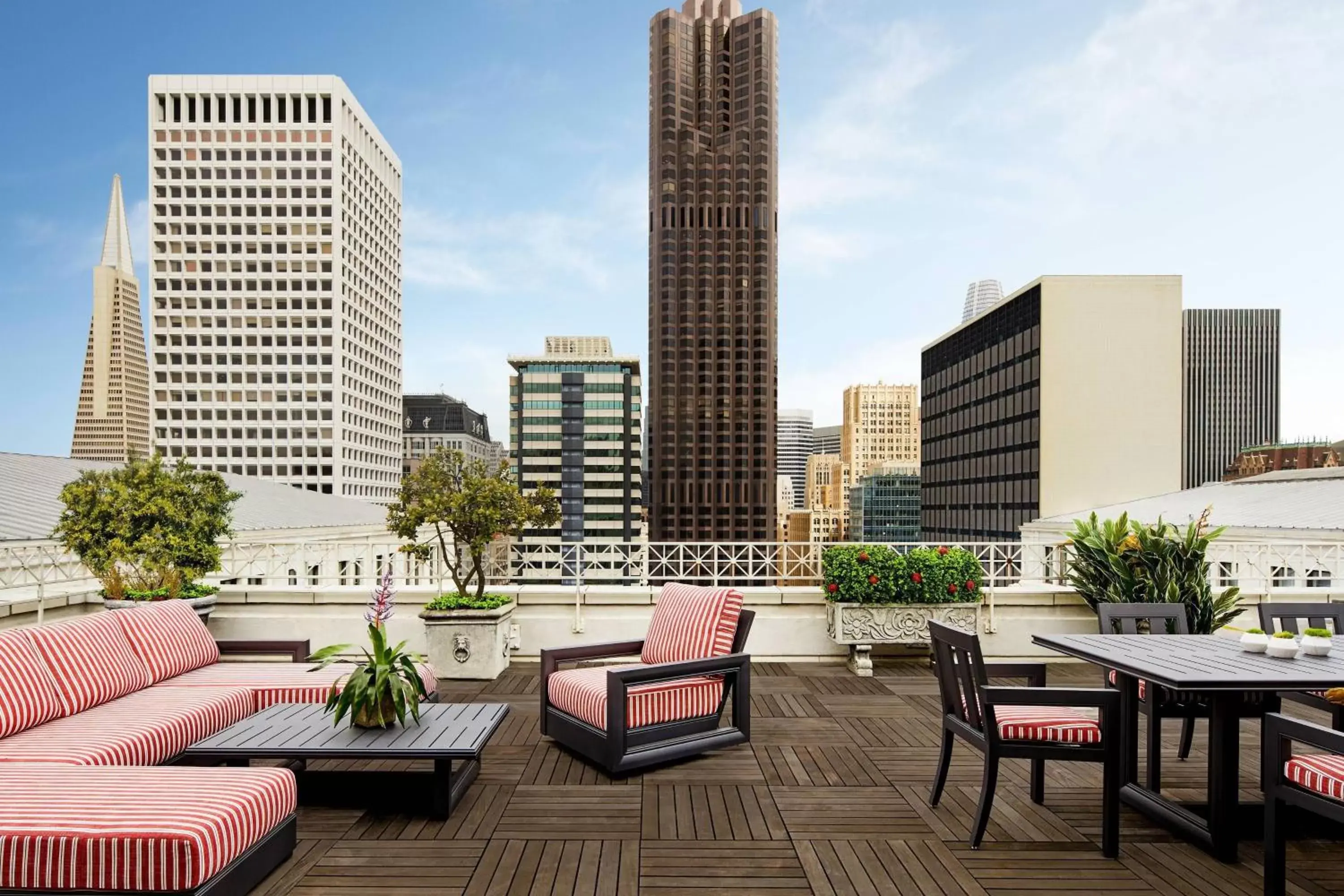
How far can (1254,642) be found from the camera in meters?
3.55

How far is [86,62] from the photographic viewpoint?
37094mm

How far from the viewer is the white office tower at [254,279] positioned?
273 ft

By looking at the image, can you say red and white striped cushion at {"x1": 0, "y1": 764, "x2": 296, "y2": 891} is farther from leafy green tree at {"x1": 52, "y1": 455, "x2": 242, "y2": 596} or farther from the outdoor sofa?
leafy green tree at {"x1": 52, "y1": 455, "x2": 242, "y2": 596}

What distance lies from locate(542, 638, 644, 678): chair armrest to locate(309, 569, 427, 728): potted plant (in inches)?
42.5

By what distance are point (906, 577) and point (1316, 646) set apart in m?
3.40

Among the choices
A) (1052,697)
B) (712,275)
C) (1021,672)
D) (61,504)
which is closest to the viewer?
(1052,697)

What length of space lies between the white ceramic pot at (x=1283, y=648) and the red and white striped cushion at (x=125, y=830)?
4.61m

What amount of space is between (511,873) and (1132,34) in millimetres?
26440

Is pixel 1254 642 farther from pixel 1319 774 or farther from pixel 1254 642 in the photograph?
pixel 1319 774

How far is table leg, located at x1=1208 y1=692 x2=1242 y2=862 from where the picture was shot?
3.14 metres

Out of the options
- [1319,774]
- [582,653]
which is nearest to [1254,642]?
[1319,774]

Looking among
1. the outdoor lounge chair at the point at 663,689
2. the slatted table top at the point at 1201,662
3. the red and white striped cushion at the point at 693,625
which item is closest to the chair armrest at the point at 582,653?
the outdoor lounge chair at the point at 663,689

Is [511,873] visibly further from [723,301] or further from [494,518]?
[723,301]

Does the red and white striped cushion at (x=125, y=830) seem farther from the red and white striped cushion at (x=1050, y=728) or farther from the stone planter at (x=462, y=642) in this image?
Answer: the stone planter at (x=462, y=642)
